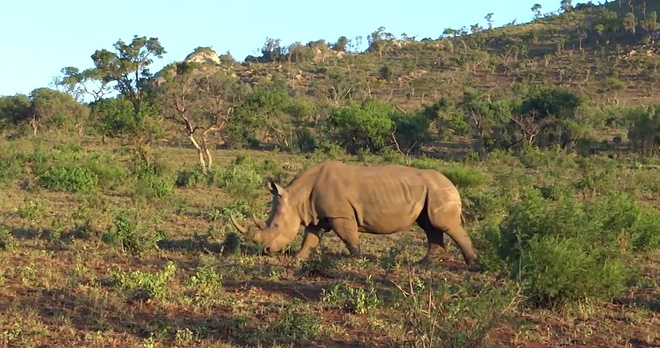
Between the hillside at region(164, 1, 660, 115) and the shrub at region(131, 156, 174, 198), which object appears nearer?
the shrub at region(131, 156, 174, 198)

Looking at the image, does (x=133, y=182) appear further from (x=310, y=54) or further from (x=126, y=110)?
(x=310, y=54)

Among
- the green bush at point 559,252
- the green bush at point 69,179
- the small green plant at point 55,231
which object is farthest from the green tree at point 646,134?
the small green plant at point 55,231

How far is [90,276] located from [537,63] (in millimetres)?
66160

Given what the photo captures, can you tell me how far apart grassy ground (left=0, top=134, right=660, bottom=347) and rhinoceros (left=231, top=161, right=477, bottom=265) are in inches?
12.8

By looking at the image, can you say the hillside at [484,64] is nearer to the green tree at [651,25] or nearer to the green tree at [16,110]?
the green tree at [651,25]

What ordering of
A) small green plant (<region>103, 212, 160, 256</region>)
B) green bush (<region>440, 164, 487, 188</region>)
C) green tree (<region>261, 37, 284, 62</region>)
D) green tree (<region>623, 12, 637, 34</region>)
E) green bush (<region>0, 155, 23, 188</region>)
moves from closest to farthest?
small green plant (<region>103, 212, 160, 256</region>) < green bush (<region>0, 155, 23, 188</region>) < green bush (<region>440, 164, 487, 188</region>) < green tree (<region>623, 12, 637, 34</region>) < green tree (<region>261, 37, 284, 62</region>)

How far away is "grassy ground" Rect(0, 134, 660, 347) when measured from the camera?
5742 mm

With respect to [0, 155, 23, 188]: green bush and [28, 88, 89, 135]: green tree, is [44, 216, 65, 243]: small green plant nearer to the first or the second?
[0, 155, 23, 188]: green bush

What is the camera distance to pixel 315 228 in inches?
400

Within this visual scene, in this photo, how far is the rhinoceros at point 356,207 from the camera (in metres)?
9.80

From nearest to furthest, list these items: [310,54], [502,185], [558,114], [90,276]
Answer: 1. [90,276]
2. [502,185]
3. [558,114]
4. [310,54]

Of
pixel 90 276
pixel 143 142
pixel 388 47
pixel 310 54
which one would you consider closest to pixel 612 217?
pixel 90 276

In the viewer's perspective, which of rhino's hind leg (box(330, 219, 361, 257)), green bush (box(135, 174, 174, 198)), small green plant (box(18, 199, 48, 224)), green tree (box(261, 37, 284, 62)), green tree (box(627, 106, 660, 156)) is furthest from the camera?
green tree (box(261, 37, 284, 62))

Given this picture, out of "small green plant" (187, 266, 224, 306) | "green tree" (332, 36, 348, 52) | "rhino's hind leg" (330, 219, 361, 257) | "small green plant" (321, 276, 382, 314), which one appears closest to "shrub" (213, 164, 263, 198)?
"rhino's hind leg" (330, 219, 361, 257)
